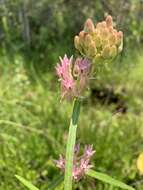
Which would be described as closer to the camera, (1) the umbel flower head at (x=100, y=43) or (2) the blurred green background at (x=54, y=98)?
(1) the umbel flower head at (x=100, y=43)

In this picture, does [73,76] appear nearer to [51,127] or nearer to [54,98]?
[51,127]

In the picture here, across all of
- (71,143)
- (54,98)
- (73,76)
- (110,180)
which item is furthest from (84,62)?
(54,98)

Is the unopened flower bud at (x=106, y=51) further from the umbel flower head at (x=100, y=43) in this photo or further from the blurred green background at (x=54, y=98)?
the blurred green background at (x=54, y=98)

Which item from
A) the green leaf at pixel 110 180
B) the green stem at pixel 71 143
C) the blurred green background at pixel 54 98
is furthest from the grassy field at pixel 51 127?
the green stem at pixel 71 143

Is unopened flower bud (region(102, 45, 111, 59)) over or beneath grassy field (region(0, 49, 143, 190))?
over

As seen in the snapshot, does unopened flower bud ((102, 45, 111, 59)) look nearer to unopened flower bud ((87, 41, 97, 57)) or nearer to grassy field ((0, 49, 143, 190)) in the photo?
unopened flower bud ((87, 41, 97, 57))

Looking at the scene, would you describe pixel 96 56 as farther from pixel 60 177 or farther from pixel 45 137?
pixel 45 137

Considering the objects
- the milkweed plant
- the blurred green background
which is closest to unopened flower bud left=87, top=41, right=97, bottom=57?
the milkweed plant
